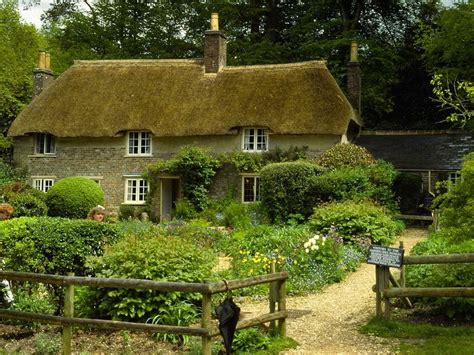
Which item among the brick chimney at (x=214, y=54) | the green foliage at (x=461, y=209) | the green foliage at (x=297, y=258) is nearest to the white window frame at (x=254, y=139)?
the brick chimney at (x=214, y=54)

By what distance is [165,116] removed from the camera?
1018 inches

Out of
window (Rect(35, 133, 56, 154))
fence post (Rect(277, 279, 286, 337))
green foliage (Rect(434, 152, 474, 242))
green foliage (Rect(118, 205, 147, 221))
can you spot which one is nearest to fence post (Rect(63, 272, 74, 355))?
fence post (Rect(277, 279, 286, 337))

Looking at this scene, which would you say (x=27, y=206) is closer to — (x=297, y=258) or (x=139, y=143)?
(x=139, y=143)

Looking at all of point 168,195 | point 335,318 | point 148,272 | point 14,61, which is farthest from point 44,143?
point 335,318

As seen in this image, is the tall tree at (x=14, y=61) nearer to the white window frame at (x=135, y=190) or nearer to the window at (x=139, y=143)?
the window at (x=139, y=143)

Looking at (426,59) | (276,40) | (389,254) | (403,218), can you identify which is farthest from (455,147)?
(389,254)

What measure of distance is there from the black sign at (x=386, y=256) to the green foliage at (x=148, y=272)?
251 centimetres

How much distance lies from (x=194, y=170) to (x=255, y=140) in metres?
2.98

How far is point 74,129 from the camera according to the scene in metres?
26.4

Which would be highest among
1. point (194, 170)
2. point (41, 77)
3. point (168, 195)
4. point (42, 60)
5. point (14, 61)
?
point (14, 61)

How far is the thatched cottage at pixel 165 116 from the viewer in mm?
24453

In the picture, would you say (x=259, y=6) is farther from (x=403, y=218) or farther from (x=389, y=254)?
(x=389, y=254)

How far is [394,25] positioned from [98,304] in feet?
102

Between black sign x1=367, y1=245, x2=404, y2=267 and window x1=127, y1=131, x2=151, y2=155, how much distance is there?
19.0m
